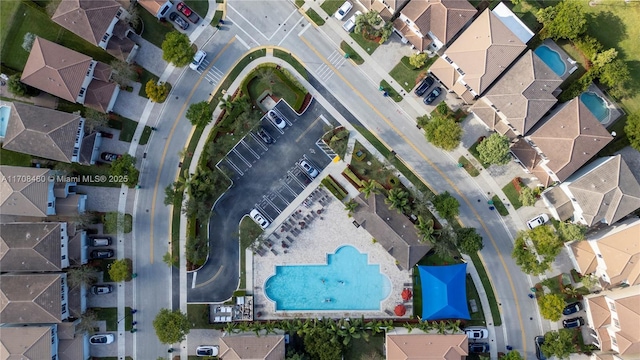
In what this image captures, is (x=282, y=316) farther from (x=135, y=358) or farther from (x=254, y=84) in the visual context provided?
(x=254, y=84)

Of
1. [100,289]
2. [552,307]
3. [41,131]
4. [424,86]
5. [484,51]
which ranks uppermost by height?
[484,51]

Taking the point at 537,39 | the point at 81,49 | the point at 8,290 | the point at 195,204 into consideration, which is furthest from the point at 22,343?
the point at 537,39

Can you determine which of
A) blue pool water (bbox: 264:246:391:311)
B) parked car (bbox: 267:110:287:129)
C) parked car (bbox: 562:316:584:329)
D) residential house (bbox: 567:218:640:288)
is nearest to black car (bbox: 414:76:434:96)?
parked car (bbox: 267:110:287:129)

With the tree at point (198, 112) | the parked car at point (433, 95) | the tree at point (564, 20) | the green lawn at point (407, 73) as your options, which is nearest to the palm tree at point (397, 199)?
the parked car at point (433, 95)

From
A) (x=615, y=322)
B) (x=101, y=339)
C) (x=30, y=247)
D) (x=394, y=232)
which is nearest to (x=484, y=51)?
(x=394, y=232)

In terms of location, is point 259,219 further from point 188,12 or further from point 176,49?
point 188,12

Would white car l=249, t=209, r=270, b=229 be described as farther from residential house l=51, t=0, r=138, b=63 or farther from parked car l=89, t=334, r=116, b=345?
residential house l=51, t=0, r=138, b=63
